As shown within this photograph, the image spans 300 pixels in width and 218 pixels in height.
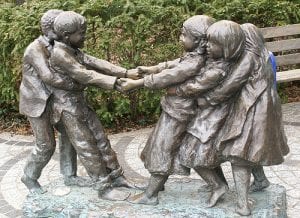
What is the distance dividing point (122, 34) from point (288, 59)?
2849 millimetres

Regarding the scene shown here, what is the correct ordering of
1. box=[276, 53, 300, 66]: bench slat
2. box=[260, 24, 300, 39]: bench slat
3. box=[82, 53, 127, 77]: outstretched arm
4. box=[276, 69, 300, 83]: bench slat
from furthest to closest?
box=[276, 53, 300, 66]: bench slat → box=[260, 24, 300, 39]: bench slat → box=[276, 69, 300, 83]: bench slat → box=[82, 53, 127, 77]: outstretched arm

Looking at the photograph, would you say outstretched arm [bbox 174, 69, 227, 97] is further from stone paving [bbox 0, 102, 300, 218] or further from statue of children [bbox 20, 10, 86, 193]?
stone paving [bbox 0, 102, 300, 218]

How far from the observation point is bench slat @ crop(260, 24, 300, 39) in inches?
362

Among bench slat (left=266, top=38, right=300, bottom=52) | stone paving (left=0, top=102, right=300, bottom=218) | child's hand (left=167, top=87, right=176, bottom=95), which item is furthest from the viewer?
bench slat (left=266, top=38, right=300, bottom=52)

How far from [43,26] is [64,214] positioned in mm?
1741

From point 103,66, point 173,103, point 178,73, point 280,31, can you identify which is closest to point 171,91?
point 173,103

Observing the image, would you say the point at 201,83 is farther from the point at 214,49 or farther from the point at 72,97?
the point at 72,97

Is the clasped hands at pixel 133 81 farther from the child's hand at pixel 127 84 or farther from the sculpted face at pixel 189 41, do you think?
the sculpted face at pixel 189 41

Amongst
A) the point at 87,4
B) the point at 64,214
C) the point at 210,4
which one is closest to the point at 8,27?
the point at 87,4

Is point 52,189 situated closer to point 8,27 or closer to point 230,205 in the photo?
point 230,205

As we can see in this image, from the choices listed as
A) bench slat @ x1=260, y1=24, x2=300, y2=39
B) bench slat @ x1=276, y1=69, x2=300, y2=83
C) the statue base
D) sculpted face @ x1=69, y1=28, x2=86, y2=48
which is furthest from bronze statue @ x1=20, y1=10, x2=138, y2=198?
bench slat @ x1=260, y1=24, x2=300, y2=39

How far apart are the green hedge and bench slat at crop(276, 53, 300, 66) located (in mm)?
868

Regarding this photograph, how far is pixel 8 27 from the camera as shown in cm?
887

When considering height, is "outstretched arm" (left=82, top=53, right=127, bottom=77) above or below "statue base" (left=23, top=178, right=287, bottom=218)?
above
